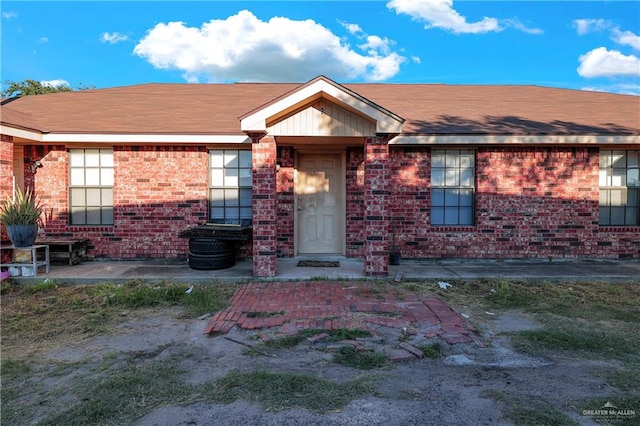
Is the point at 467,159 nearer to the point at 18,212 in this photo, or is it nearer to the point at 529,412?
the point at 529,412

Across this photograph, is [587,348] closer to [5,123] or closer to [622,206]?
[622,206]

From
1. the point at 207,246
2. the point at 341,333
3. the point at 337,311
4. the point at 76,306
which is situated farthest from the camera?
the point at 207,246

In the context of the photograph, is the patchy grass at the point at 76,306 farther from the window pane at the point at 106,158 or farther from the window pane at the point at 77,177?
the window pane at the point at 106,158

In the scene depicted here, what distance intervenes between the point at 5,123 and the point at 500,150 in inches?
379

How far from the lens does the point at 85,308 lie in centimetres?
572

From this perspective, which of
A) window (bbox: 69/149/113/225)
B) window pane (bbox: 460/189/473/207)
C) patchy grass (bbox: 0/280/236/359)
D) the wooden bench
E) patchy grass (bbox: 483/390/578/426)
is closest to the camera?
patchy grass (bbox: 483/390/578/426)

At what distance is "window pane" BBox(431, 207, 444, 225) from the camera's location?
8992 millimetres

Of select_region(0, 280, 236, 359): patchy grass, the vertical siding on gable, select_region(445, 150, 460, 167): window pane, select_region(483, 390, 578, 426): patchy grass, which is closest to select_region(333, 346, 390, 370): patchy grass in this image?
select_region(483, 390, 578, 426): patchy grass

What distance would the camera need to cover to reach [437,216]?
9016 mm

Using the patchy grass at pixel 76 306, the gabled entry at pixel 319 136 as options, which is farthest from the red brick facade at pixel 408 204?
the patchy grass at pixel 76 306

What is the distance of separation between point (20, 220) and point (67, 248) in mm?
1421

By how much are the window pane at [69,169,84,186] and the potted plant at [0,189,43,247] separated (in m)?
1.55

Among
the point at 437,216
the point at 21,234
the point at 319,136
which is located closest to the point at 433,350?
the point at 319,136

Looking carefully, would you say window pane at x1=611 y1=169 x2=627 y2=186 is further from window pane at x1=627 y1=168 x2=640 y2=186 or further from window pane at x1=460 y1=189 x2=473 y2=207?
window pane at x1=460 y1=189 x2=473 y2=207
